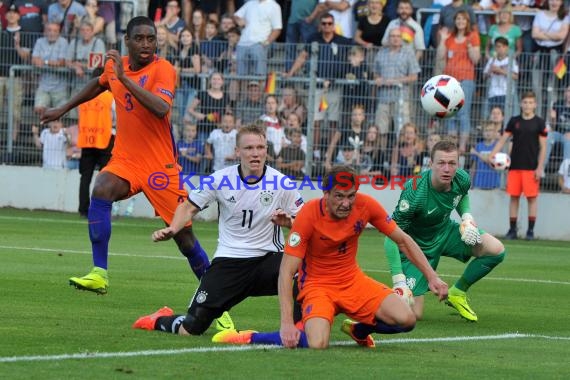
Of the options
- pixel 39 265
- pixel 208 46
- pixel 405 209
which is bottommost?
pixel 39 265

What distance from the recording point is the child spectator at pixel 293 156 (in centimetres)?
2252

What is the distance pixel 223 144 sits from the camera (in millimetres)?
22625

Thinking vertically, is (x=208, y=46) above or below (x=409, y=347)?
above

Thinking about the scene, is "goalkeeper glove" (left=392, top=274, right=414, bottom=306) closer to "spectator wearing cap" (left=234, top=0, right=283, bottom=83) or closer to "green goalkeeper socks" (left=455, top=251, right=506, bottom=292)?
"green goalkeeper socks" (left=455, top=251, right=506, bottom=292)

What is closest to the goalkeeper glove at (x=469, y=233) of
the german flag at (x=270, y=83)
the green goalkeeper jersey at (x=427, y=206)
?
the green goalkeeper jersey at (x=427, y=206)

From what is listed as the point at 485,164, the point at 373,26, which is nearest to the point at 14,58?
the point at 373,26

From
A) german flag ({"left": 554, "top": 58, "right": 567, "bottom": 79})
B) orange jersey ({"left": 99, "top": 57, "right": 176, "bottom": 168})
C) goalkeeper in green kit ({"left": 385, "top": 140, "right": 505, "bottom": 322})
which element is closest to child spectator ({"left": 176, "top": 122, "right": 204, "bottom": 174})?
german flag ({"left": 554, "top": 58, "right": 567, "bottom": 79})

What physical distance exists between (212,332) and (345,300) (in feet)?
Result: 4.43

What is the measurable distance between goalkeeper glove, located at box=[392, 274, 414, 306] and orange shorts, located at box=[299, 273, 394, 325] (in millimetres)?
577

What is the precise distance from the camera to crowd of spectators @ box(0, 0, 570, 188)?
21.8 metres

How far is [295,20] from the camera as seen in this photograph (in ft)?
78.3

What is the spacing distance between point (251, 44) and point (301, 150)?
2129 millimetres

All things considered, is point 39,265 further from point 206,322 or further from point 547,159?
point 547,159

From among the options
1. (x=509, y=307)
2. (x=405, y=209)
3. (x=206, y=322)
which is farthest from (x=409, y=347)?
(x=509, y=307)
